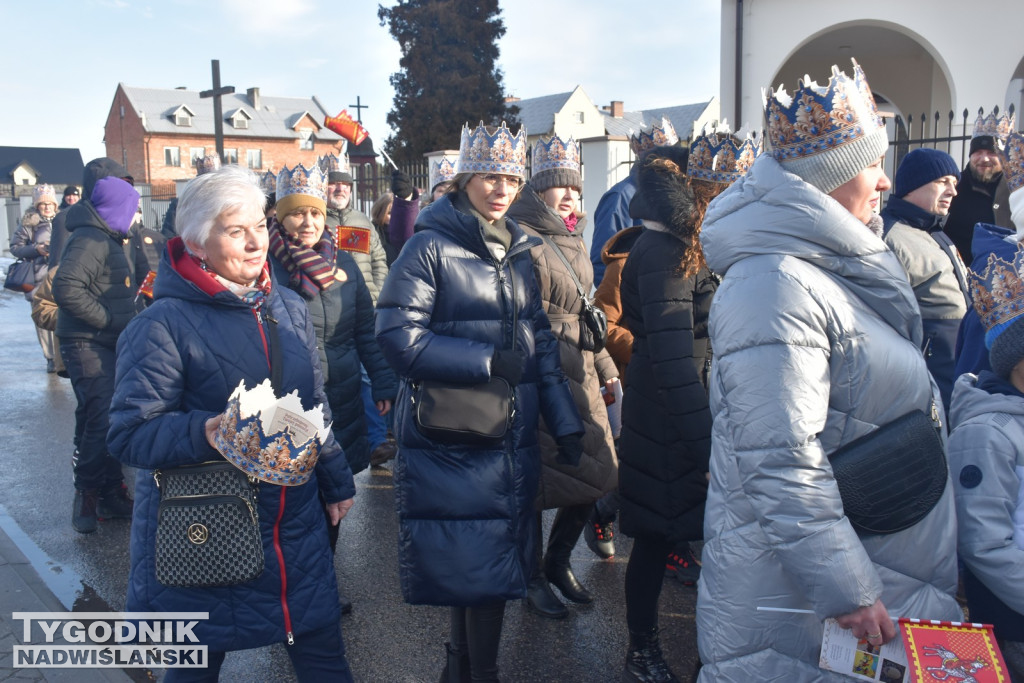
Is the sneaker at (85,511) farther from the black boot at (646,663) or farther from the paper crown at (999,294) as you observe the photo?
the paper crown at (999,294)

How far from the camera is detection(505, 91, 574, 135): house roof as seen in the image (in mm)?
60375

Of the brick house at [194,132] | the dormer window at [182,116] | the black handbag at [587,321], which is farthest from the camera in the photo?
the dormer window at [182,116]

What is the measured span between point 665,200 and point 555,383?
0.81m

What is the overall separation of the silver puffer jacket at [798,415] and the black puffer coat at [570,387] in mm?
1488

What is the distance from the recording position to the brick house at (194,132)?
6406 centimetres

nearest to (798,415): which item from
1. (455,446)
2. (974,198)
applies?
(455,446)

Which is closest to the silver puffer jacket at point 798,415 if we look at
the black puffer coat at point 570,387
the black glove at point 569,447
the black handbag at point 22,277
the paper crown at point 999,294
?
the paper crown at point 999,294

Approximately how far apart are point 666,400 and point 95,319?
3.78 metres

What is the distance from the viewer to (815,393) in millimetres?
1855

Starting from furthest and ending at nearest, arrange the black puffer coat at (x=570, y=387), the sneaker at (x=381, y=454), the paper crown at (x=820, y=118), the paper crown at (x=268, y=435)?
the sneaker at (x=381, y=454), the black puffer coat at (x=570, y=387), the paper crown at (x=268, y=435), the paper crown at (x=820, y=118)

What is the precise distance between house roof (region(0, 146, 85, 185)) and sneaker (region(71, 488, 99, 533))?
88043 mm

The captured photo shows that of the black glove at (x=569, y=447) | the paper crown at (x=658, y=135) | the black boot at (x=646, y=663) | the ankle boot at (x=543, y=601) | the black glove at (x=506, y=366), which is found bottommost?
the ankle boot at (x=543, y=601)

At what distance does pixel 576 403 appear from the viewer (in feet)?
12.2

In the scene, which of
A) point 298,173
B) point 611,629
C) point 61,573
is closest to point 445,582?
point 611,629
